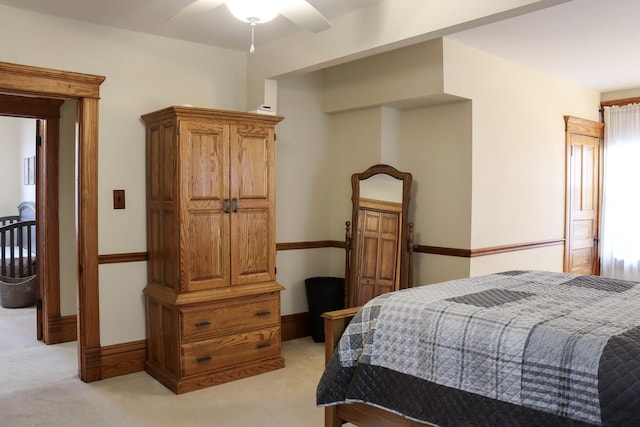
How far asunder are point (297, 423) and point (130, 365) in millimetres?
1518

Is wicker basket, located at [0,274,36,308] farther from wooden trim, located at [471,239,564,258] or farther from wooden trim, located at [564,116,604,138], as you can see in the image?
wooden trim, located at [564,116,604,138]

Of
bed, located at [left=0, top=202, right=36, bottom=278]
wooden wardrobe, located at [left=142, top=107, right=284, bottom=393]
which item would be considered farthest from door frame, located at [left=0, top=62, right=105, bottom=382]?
bed, located at [left=0, top=202, right=36, bottom=278]

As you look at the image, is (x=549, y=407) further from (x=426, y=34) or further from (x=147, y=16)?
(x=147, y=16)

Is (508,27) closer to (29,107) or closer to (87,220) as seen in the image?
(87,220)

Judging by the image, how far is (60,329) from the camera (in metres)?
4.68

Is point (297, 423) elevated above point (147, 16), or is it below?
below

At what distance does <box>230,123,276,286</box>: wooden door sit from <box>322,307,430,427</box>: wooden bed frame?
126 cm

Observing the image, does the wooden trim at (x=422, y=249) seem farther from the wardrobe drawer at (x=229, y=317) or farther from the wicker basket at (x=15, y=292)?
the wicker basket at (x=15, y=292)

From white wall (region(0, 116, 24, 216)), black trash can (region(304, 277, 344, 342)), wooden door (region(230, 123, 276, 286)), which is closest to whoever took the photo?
wooden door (region(230, 123, 276, 286))

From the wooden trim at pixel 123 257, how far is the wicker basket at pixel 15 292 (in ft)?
10.0

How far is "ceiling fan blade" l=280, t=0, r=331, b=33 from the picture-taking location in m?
2.49

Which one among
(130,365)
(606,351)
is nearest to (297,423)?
(130,365)

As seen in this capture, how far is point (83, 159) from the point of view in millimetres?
3637

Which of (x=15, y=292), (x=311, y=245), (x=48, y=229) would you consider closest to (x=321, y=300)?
(x=311, y=245)
